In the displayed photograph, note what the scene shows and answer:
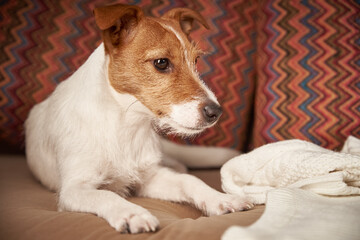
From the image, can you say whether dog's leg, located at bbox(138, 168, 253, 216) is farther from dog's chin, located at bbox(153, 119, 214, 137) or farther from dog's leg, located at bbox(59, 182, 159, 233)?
dog's leg, located at bbox(59, 182, 159, 233)

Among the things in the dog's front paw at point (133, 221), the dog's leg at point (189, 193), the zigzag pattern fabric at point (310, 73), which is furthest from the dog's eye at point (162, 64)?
the zigzag pattern fabric at point (310, 73)

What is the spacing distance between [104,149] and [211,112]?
509 mm

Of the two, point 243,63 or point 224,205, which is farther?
point 243,63

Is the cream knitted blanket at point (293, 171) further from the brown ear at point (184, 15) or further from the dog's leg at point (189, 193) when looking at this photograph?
the brown ear at point (184, 15)

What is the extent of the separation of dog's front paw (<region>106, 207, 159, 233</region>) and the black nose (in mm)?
468

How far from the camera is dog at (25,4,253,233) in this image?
53.8 inches

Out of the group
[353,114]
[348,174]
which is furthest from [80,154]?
[353,114]

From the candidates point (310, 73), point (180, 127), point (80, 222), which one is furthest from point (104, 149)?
point (310, 73)

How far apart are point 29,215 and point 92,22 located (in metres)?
1.35

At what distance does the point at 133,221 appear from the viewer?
3.35 feet

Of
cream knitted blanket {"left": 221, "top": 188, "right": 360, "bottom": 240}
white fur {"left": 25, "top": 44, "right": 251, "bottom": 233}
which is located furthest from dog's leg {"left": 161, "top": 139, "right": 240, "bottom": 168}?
cream knitted blanket {"left": 221, "top": 188, "right": 360, "bottom": 240}

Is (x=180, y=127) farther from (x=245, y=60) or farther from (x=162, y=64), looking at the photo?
(x=245, y=60)

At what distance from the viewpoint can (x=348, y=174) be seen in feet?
4.09

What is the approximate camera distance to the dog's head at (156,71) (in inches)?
54.6
